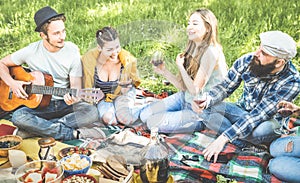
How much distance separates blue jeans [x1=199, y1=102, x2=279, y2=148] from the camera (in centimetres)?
299

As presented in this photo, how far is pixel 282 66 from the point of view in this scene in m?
2.85

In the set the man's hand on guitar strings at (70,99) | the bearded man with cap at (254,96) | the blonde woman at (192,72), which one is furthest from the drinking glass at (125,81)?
the bearded man with cap at (254,96)

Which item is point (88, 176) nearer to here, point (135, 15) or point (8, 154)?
point (8, 154)

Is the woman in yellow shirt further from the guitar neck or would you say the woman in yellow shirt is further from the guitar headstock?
the guitar neck

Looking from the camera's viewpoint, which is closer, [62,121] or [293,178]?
[293,178]

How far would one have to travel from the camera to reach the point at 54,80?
3457 millimetres

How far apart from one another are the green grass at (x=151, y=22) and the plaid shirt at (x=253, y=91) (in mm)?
56

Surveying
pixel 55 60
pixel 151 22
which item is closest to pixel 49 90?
pixel 55 60

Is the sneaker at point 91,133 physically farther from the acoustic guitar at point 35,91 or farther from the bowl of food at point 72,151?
the acoustic guitar at point 35,91

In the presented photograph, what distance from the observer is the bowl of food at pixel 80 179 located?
9.97ft

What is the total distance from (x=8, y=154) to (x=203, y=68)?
1.47 m

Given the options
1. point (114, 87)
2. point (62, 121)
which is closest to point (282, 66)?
point (114, 87)

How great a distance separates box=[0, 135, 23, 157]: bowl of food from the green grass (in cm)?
61

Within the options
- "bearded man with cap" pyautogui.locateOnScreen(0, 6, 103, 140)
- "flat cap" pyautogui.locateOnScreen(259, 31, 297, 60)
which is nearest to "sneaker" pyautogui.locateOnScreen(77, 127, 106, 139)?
"bearded man with cap" pyautogui.locateOnScreen(0, 6, 103, 140)
